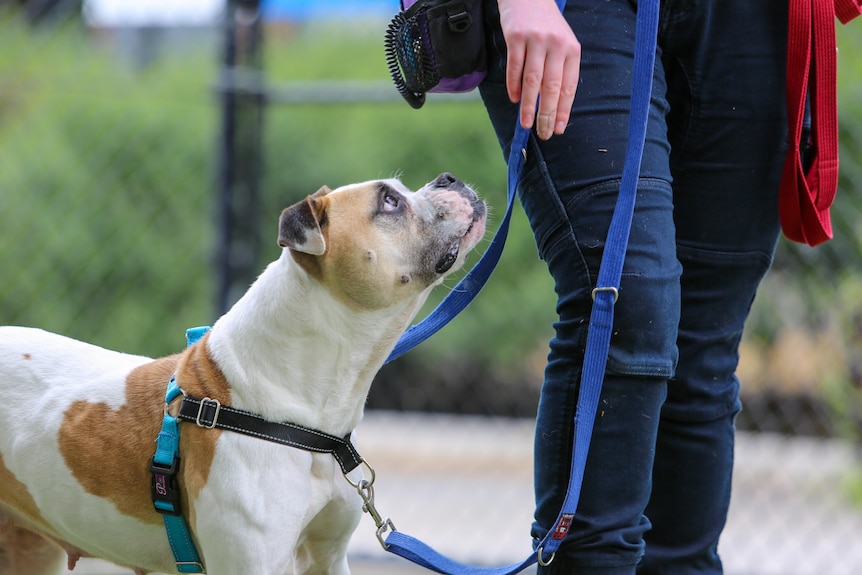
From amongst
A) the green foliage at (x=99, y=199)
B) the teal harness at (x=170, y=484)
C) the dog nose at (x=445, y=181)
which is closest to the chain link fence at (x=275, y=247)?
the green foliage at (x=99, y=199)

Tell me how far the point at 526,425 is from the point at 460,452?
0.37 metres

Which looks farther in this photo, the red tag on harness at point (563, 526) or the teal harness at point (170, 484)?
the teal harness at point (170, 484)

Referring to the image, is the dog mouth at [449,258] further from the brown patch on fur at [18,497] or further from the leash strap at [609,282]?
the brown patch on fur at [18,497]

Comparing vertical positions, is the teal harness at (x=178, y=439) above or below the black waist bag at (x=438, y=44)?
below

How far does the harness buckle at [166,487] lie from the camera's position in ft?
6.19

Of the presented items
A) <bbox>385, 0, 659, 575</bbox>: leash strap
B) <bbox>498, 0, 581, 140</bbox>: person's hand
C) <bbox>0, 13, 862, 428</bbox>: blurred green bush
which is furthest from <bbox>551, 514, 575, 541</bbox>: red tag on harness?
<bbox>0, 13, 862, 428</bbox>: blurred green bush

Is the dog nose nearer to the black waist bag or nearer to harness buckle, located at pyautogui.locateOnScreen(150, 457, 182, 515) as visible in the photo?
the black waist bag

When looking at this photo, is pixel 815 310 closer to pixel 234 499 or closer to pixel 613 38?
pixel 613 38

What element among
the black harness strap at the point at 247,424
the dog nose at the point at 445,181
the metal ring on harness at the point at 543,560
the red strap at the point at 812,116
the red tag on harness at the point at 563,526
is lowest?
the metal ring on harness at the point at 543,560

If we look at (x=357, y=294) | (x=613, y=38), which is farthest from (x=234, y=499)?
(x=613, y=38)

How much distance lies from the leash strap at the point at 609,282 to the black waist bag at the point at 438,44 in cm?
28

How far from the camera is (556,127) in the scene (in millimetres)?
1649

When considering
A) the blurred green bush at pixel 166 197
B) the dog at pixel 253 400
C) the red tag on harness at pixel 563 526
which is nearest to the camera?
the red tag on harness at pixel 563 526

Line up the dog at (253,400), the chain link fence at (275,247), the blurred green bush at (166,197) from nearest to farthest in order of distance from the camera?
the dog at (253,400) → the chain link fence at (275,247) → the blurred green bush at (166,197)
